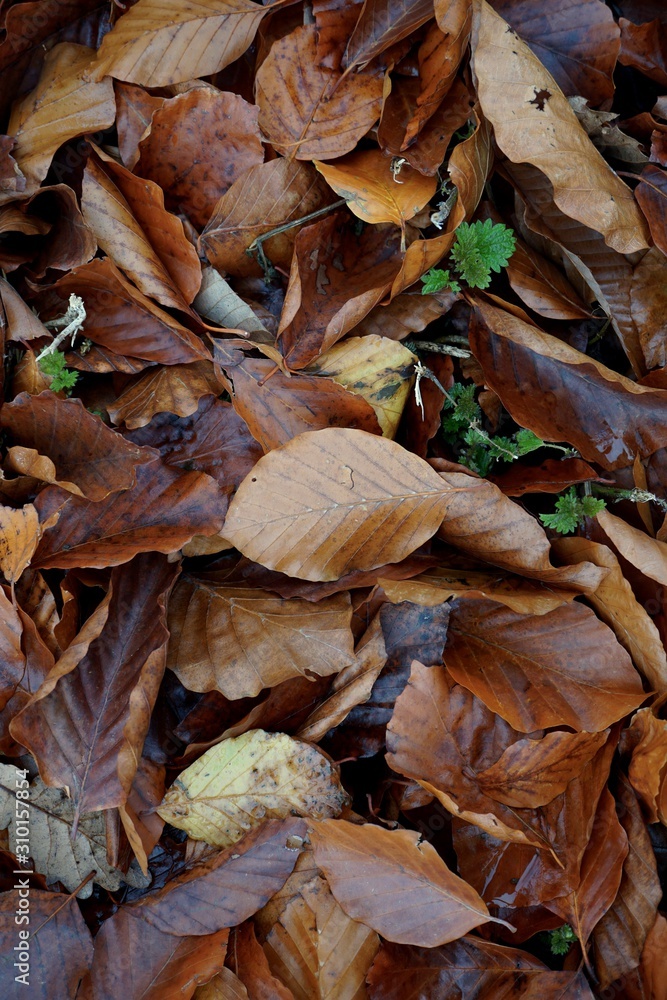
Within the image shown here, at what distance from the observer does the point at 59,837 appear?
1.70 metres

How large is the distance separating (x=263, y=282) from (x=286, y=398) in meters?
0.34

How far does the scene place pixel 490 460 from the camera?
183 cm

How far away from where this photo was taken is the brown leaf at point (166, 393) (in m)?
A: 1.72

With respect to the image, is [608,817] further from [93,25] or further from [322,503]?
[93,25]

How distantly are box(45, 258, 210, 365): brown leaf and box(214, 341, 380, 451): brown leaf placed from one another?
12 cm

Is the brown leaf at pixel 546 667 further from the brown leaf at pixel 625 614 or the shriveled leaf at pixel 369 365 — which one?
the shriveled leaf at pixel 369 365

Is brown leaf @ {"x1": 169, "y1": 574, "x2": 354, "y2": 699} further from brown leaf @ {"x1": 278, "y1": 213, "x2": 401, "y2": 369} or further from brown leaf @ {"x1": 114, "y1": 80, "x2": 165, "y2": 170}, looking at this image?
brown leaf @ {"x1": 114, "y1": 80, "x2": 165, "y2": 170}

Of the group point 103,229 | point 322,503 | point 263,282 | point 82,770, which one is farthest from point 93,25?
point 82,770

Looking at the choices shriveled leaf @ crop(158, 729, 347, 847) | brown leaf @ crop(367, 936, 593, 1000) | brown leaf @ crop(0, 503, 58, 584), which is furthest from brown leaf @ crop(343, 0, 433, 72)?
brown leaf @ crop(367, 936, 593, 1000)

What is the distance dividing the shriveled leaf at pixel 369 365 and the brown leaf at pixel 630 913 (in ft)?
3.72

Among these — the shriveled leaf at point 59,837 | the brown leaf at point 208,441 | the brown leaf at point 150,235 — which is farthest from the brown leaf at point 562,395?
the shriveled leaf at point 59,837

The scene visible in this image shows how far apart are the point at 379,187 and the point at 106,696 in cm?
132

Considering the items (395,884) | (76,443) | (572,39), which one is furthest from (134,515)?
(572,39)

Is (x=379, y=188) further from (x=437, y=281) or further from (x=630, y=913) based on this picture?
(x=630, y=913)
